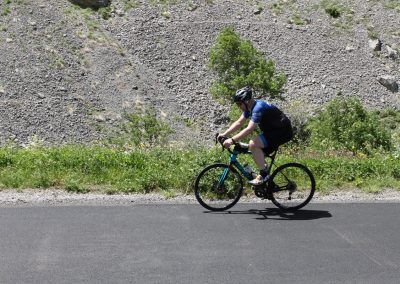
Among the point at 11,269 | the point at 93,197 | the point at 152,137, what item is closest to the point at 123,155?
the point at 93,197

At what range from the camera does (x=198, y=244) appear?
7.83 metres

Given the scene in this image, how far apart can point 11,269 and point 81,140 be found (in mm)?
23072

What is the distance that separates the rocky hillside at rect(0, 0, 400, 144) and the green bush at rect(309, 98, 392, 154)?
1050 centimetres

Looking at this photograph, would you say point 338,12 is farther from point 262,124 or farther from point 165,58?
point 262,124

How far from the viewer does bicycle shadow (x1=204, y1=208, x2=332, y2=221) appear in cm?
923

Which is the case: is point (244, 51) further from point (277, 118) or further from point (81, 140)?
point (277, 118)

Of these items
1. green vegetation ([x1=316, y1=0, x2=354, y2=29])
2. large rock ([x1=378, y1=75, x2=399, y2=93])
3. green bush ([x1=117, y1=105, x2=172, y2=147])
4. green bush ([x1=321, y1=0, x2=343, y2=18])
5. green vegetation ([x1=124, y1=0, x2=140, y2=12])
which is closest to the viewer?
green bush ([x1=117, y1=105, x2=172, y2=147])

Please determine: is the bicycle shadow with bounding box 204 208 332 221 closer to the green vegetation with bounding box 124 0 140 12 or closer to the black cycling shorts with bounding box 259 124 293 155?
the black cycling shorts with bounding box 259 124 293 155

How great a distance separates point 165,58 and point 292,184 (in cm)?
2957

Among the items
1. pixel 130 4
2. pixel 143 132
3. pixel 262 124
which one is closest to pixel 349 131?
pixel 262 124

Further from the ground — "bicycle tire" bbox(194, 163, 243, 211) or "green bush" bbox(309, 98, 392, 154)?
"green bush" bbox(309, 98, 392, 154)

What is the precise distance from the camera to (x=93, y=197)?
10.3 meters

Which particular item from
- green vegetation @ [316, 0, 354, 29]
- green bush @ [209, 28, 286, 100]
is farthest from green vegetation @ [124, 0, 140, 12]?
green vegetation @ [316, 0, 354, 29]

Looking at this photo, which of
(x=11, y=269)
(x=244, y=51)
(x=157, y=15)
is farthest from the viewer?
(x=157, y=15)
